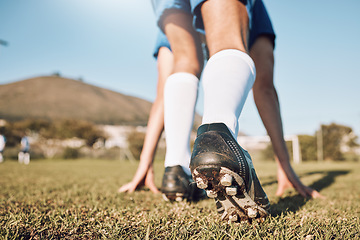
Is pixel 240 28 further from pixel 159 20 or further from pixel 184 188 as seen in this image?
pixel 184 188

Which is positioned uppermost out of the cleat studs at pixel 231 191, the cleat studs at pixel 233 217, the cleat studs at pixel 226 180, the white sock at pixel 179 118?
the white sock at pixel 179 118

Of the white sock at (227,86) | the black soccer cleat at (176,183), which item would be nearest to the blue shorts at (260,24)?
the white sock at (227,86)

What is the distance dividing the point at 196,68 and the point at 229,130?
28.6 inches

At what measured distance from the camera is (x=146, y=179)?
1.94 m

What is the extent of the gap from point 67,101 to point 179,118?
100 meters

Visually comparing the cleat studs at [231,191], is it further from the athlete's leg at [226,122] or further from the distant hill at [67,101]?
the distant hill at [67,101]

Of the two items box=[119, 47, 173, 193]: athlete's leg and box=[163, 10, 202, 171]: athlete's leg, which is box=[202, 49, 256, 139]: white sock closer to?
box=[163, 10, 202, 171]: athlete's leg

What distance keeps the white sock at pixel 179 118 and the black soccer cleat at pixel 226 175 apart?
458 millimetres

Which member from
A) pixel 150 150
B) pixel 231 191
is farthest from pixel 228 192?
pixel 150 150

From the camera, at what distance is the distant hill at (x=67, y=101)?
257 ft

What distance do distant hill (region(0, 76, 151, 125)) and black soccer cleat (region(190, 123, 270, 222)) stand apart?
72.5 m

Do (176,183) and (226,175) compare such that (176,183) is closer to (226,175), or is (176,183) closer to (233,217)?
(233,217)

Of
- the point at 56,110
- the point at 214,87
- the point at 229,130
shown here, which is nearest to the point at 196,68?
the point at 214,87

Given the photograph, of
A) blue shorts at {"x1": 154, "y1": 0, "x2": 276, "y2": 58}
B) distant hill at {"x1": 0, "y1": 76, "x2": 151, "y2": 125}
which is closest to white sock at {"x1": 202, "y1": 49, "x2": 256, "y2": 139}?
blue shorts at {"x1": 154, "y1": 0, "x2": 276, "y2": 58}
